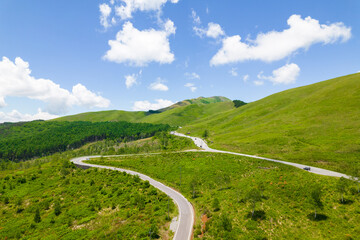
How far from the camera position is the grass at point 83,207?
4000 cm

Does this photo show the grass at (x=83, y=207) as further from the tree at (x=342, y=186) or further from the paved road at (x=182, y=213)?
the tree at (x=342, y=186)

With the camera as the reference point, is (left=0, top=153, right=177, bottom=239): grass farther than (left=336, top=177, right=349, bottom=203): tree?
Yes

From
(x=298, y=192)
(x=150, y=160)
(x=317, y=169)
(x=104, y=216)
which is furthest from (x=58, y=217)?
(x=317, y=169)

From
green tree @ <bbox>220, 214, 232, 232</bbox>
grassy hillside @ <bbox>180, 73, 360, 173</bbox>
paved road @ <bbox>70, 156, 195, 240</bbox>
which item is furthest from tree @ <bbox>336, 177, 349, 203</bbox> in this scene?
paved road @ <bbox>70, 156, 195, 240</bbox>

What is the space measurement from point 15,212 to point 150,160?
191 feet

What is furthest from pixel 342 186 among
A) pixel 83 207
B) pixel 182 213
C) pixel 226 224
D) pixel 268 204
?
pixel 83 207

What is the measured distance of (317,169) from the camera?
58.4 meters

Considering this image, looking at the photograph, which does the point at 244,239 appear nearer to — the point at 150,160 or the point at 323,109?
the point at 150,160

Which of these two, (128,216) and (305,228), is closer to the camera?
(305,228)

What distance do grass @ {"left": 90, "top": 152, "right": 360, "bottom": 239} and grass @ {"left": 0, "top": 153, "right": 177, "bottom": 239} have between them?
1109 cm

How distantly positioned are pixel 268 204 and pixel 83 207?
57.0m

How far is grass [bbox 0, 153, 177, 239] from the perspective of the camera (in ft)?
131

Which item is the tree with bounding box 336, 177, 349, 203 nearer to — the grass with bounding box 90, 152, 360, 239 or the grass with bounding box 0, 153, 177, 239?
the grass with bounding box 90, 152, 360, 239

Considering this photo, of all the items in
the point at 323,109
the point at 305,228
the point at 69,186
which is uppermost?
the point at 323,109
